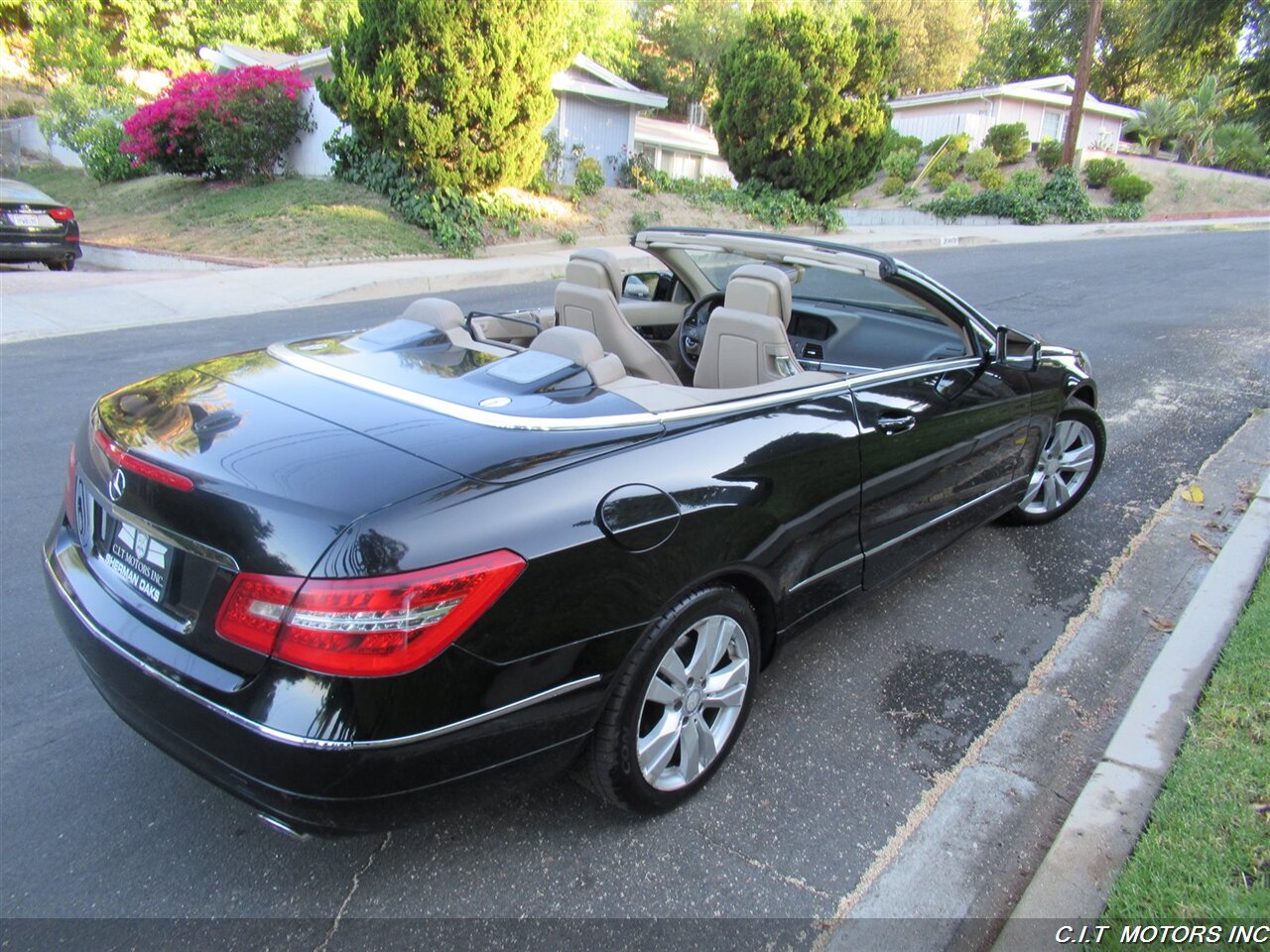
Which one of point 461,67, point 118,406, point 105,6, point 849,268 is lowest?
point 118,406

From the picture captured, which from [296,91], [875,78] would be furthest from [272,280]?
[875,78]

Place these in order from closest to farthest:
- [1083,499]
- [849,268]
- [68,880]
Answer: [68,880]
[849,268]
[1083,499]

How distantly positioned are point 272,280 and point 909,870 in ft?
40.8

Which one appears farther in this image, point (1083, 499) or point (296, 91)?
point (296, 91)

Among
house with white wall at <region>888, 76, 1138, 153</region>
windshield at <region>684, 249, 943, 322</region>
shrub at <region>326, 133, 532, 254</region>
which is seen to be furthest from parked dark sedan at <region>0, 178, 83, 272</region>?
house with white wall at <region>888, 76, 1138, 153</region>

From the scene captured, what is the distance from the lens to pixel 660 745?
2506mm

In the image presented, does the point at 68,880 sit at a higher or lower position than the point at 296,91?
lower

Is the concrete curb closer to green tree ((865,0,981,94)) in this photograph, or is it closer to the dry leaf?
the dry leaf

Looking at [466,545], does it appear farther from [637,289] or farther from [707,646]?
[637,289]

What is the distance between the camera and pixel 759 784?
110 inches

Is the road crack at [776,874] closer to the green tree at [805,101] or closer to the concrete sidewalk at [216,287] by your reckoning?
the concrete sidewalk at [216,287]

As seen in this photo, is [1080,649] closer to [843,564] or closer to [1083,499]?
[843,564]

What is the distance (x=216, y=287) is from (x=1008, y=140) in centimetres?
3124

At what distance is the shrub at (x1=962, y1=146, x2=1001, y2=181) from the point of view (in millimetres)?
32344
